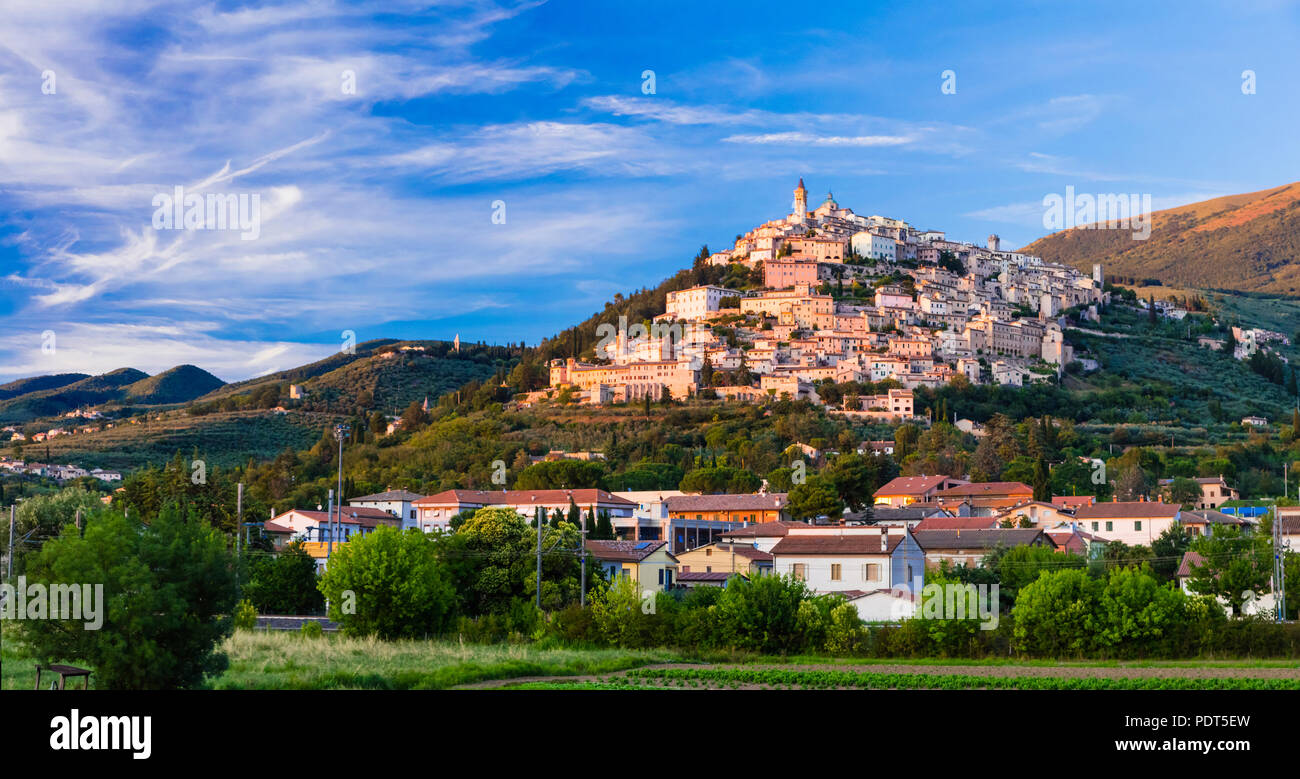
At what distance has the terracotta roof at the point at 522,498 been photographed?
7781 cm

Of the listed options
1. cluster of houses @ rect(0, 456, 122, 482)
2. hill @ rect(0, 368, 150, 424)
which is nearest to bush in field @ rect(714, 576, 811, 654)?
cluster of houses @ rect(0, 456, 122, 482)

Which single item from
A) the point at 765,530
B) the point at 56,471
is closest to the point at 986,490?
the point at 765,530

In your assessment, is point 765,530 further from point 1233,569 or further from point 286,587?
point 286,587

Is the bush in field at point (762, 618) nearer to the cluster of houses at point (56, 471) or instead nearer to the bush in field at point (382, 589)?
the bush in field at point (382, 589)

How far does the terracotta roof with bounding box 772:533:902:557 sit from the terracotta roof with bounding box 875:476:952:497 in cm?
3608

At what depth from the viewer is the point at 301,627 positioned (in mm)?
36250

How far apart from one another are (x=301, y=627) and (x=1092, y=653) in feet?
68.6

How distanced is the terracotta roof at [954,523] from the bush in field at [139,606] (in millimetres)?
45531

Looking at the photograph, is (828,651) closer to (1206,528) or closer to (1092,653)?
(1092,653)

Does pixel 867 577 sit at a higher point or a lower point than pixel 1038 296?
lower

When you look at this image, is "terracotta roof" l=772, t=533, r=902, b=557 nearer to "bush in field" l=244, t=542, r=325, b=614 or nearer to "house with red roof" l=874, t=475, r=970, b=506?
"bush in field" l=244, t=542, r=325, b=614

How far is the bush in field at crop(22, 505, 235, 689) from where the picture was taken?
65.5 ft

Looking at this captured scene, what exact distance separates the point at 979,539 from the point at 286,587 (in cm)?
2892
